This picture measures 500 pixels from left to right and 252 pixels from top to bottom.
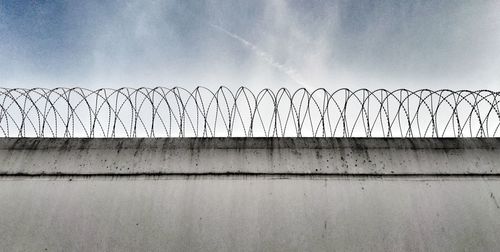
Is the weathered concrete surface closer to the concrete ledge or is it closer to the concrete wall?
the concrete wall

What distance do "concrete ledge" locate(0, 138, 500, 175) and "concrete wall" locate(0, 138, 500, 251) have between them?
12mm

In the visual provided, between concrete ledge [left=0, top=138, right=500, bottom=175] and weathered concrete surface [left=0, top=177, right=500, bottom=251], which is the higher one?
concrete ledge [left=0, top=138, right=500, bottom=175]

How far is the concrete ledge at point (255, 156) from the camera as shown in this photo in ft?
12.6

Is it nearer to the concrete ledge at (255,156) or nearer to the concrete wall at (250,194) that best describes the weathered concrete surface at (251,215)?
the concrete wall at (250,194)

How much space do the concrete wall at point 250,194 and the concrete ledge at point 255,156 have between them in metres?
0.01

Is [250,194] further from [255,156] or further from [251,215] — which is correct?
[255,156]

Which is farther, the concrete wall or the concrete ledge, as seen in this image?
the concrete ledge

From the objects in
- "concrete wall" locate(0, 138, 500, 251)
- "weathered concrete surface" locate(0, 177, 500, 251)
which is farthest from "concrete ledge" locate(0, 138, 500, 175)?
"weathered concrete surface" locate(0, 177, 500, 251)

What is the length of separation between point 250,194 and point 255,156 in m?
0.45

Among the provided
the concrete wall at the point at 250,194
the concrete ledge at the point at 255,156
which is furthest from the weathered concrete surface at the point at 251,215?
the concrete ledge at the point at 255,156

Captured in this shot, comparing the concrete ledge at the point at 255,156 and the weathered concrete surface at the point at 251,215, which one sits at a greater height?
the concrete ledge at the point at 255,156

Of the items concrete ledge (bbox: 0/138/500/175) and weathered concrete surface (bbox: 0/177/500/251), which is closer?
weathered concrete surface (bbox: 0/177/500/251)

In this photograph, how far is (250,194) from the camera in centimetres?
367

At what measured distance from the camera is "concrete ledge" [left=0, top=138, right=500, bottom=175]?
3.85m
